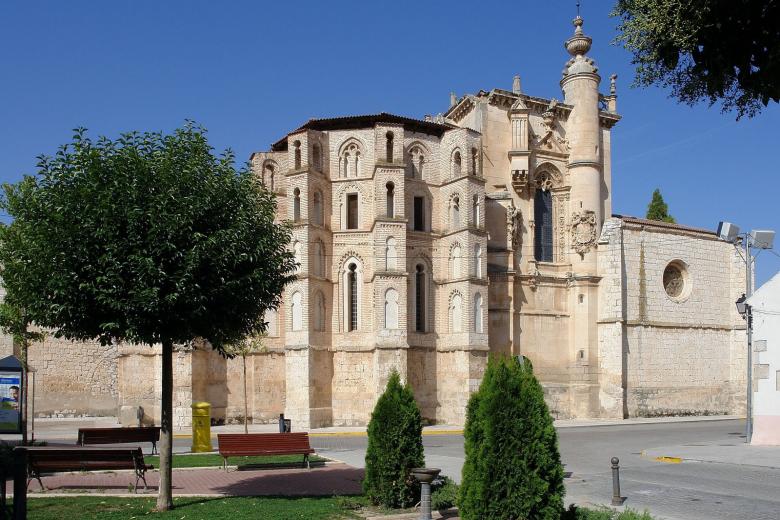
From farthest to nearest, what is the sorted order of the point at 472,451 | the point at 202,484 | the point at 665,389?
the point at 665,389 → the point at 202,484 → the point at 472,451

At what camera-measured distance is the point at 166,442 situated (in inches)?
492

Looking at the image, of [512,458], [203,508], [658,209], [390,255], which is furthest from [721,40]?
[658,209]

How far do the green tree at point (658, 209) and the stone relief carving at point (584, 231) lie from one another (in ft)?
58.5

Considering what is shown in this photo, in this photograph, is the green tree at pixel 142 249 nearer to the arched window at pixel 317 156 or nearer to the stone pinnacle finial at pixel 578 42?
the arched window at pixel 317 156

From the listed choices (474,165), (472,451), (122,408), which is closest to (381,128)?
(474,165)

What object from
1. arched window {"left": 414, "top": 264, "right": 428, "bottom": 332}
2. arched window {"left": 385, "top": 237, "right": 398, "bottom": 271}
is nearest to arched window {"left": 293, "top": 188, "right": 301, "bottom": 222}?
arched window {"left": 385, "top": 237, "right": 398, "bottom": 271}

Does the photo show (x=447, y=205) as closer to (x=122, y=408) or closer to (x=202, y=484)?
(x=122, y=408)

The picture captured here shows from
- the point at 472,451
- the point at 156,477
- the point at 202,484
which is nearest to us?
the point at 472,451

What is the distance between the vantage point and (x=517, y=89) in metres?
38.6

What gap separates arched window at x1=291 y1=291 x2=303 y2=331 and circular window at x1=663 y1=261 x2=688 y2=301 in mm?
18755

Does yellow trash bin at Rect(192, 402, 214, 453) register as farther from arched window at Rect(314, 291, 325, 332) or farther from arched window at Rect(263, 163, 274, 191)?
arched window at Rect(263, 163, 274, 191)

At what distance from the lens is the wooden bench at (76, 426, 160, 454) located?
19.0 metres

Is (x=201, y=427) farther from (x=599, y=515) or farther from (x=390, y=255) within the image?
(x=599, y=515)

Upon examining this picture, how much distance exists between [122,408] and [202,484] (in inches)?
730
